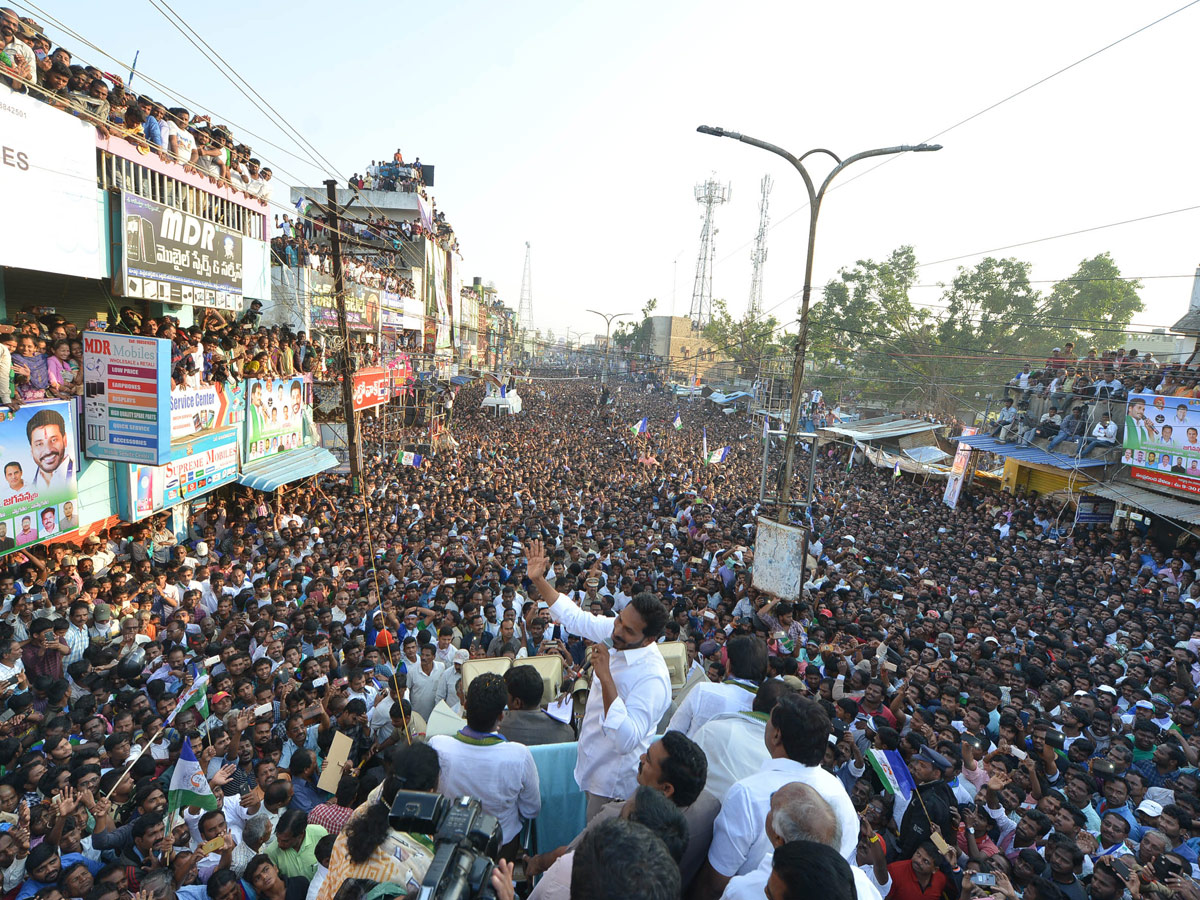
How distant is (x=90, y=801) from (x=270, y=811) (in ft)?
3.16

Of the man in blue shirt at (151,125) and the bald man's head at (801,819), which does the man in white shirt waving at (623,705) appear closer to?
the bald man's head at (801,819)

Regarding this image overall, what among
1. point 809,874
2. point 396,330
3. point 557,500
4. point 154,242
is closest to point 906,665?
point 809,874

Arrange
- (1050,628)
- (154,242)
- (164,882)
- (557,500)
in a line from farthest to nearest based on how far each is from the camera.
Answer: (557,500), (154,242), (1050,628), (164,882)

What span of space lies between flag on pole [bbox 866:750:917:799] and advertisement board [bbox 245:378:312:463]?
11.1 metres

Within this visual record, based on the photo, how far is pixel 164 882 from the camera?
297cm

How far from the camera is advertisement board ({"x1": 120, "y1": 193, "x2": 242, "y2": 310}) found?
871cm

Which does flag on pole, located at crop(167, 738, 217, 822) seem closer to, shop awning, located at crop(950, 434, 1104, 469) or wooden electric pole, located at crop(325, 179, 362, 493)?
wooden electric pole, located at crop(325, 179, 362, 493)

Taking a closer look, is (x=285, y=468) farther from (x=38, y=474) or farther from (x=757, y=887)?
(x=757, y=887)

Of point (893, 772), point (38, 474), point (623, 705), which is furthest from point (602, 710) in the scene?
point (38, 474)

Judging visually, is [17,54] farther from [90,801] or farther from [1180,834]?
[1180,834]

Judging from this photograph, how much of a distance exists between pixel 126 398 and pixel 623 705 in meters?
8.38

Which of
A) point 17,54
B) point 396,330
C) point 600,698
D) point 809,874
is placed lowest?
point 600,698

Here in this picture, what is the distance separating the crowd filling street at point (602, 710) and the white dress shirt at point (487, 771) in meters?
0.01

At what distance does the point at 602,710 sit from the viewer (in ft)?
10.0
